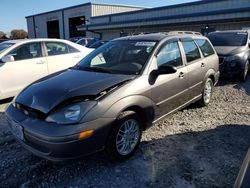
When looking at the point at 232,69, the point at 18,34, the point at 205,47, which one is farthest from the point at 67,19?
the point at 205,47

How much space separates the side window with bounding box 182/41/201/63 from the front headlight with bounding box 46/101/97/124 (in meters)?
2.42

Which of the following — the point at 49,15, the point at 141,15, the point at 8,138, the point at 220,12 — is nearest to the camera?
the point at 8,138

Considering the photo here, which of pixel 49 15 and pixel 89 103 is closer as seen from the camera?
pixel 89 103

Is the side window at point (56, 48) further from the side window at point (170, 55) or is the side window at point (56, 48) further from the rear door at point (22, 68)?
the side window at point (170, 55)

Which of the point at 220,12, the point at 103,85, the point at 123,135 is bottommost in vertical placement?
the point at 123,135

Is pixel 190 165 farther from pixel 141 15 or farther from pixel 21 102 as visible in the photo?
pixel 141 15

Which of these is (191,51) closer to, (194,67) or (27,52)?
(194,67)

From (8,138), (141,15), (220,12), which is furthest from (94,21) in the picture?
(8,138)

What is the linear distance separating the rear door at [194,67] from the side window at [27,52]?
12.4 ft

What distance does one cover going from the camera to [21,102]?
3.27 meters

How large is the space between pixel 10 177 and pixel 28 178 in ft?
0.78

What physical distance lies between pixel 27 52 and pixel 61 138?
14.0 ft

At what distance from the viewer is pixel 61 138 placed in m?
2.72

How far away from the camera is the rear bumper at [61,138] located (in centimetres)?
274
